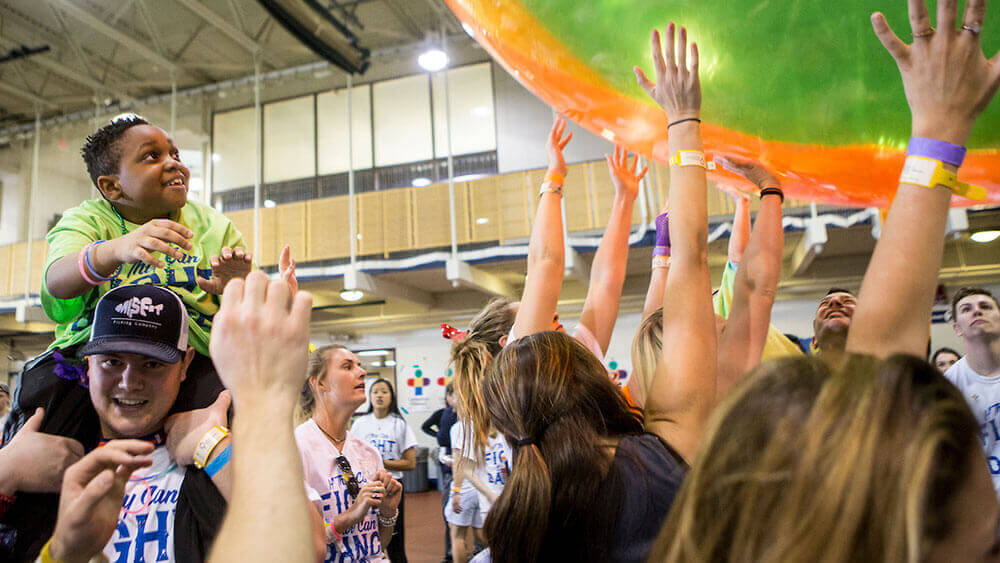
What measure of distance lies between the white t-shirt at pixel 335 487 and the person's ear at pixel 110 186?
101cm

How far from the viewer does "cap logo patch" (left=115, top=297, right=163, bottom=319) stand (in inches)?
56.1

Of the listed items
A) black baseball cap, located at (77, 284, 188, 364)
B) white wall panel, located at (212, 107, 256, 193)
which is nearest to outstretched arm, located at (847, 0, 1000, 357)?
black baseball cap, located at (77, 284, 188, 364)

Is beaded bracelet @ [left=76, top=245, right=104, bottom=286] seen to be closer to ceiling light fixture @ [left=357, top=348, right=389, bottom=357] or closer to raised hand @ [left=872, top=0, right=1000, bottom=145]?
raised hand @ [left=872, top=0, right=1000, bottom=145]

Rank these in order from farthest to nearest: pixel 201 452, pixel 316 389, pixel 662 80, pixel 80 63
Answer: pixel 80 63 < pixel 316 389 < pixel 201 452 < pixel 662 80

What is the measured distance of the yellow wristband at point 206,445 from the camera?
1414 millimetres

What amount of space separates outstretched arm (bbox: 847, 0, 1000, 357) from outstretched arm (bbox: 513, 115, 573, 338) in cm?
74

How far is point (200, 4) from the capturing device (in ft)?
27.2

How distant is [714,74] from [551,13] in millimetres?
337

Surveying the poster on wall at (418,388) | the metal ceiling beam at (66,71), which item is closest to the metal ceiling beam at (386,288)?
the poster on wall at (418,388)

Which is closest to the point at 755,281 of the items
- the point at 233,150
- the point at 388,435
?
the point at 388,435

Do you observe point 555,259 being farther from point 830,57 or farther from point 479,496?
point 479,496

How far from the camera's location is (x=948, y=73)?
902 mm

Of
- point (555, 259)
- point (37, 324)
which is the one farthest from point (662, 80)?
point (37, 324)

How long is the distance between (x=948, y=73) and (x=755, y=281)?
0.69m
